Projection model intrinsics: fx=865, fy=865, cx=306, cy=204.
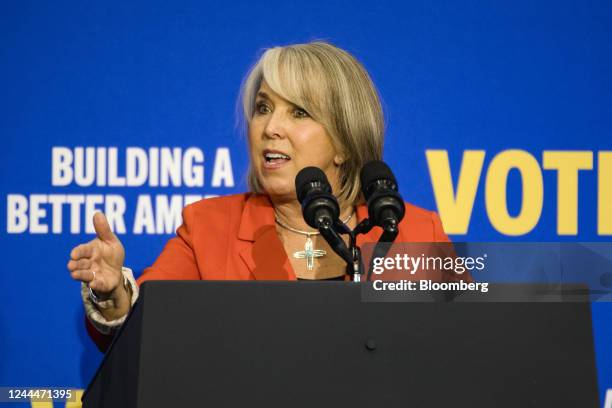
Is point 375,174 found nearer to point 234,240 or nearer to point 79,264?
point 79,264

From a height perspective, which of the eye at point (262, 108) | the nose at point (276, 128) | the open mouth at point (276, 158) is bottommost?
the open mouth at point (276, 158)

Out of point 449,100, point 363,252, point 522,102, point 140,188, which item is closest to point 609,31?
point 522,102

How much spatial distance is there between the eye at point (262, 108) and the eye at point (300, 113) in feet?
0.22

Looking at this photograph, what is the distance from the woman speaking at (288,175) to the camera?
6.29 ft

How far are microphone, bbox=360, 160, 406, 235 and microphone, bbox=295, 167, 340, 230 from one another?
0.06 metres

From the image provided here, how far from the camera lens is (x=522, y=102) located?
2531 mm

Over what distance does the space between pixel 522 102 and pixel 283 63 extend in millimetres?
870

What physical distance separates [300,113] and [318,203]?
2.27 feet

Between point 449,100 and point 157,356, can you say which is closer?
point 157,356

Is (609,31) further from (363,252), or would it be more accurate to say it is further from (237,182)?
(363,252)

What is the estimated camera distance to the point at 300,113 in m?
1.99

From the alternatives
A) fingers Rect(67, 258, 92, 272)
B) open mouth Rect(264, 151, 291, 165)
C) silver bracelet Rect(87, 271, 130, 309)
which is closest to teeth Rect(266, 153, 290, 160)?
open mouth Rect(264, 151, 291, 165)
